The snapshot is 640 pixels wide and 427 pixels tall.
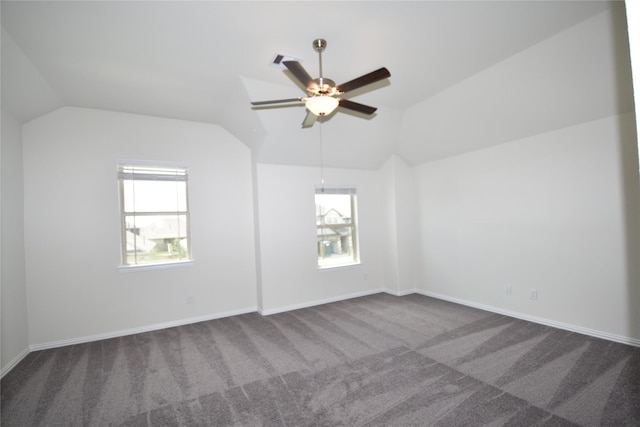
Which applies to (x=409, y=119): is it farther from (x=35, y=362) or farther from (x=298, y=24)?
(x=35, y=362)

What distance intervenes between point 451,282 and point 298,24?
13.7ft

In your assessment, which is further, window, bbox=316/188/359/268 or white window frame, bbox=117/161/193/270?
window, bbox=316/188/359/268

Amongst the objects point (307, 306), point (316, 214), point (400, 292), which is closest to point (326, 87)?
point (316, 214)

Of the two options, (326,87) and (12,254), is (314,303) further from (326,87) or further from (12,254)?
(12,254)

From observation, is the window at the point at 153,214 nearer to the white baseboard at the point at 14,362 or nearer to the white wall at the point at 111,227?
the white wall at the point at 111,227

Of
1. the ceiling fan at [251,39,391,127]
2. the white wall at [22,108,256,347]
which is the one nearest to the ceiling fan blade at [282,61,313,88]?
the ceiling fan at [251,39,391,127]

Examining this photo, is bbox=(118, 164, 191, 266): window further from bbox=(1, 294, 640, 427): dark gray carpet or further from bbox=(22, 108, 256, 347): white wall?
bbox=(1, 294, 640, 427): dark gray carpet

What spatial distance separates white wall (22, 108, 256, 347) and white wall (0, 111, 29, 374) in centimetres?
12

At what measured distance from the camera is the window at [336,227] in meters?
5.22

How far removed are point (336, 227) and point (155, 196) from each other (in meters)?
2.84

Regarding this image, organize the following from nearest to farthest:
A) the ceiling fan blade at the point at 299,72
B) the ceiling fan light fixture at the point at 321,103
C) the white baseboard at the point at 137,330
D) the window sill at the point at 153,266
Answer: the ceiling fan blade at the point at 299,72 → the ceiling fan light fixture at the point at 321,103 → the white baseboard at the point at 137,330 → the window sill at the point at 153,266

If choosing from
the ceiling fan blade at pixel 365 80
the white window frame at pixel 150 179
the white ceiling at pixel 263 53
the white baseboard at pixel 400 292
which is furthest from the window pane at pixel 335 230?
the ceiling fan blade at pixel 365 80

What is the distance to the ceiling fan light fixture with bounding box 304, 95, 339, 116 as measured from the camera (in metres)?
2.40

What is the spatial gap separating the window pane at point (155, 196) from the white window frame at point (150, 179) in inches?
1.1
